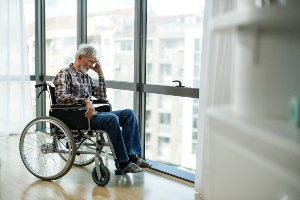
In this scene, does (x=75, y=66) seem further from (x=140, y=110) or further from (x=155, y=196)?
(x=155, y=196)

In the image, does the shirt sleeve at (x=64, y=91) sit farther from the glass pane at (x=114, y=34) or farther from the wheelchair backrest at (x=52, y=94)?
the glass pane at (x=114, y=34)

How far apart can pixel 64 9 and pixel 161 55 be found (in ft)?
6.04

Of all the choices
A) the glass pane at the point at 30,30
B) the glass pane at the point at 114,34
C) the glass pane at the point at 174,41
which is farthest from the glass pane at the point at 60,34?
the glass pane at the point at 174,41

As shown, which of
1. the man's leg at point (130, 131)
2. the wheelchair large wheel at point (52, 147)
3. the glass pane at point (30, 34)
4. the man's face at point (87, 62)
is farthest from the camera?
the glass pane at point (30, 34)

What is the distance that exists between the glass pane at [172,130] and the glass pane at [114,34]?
0.43m

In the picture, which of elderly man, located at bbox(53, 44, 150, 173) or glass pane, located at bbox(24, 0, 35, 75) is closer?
elderly man, located at bbox(53, 44, 150, 173)

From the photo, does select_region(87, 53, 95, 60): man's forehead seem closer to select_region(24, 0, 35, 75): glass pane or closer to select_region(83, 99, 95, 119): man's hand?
select_region(83, 99, 95, 119): man's hand

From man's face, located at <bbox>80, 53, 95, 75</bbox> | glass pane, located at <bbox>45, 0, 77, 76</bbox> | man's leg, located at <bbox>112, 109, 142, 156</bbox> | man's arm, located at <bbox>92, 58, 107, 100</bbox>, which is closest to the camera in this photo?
man's leg, located at <bbox>112, 109, 142, 156</bbox>

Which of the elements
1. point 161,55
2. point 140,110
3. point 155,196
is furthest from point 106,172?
point 161,55

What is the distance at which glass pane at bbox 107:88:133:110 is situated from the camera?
3.46 m

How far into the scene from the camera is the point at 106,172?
8.41 ft

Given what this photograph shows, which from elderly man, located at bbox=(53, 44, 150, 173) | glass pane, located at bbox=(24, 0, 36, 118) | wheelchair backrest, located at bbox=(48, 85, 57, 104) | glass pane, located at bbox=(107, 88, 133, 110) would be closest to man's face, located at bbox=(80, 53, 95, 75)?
elderly man, located at bbox=(53, 44, 150, 173)

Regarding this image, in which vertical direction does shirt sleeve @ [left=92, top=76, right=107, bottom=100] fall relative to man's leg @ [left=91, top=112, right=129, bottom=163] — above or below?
above

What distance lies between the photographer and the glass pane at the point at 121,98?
11.3 ft
